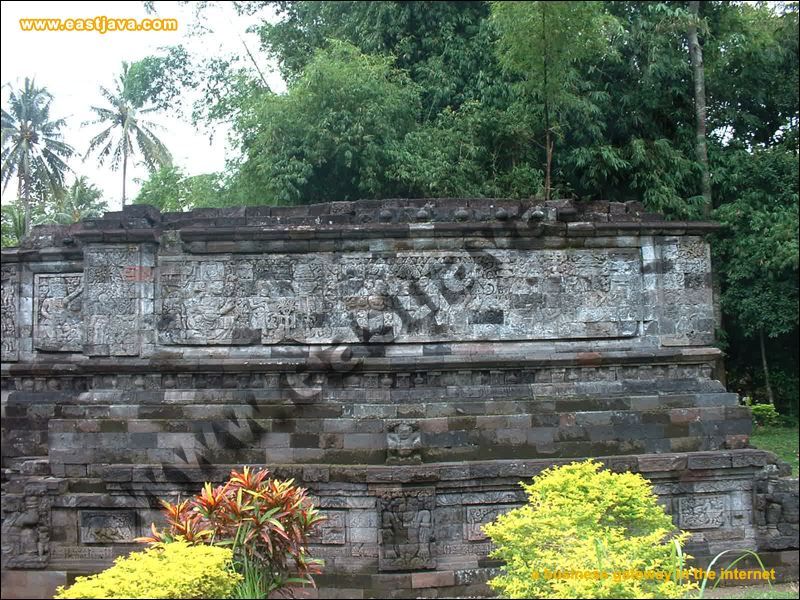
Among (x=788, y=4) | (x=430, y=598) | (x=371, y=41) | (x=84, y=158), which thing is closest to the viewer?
(x=430, y=598)

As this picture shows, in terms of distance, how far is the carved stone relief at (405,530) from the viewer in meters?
7.95

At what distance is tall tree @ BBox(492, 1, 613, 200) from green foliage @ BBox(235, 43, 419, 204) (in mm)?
3570

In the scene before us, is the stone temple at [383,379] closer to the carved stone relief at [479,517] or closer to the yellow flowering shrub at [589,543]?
the carved stone relief at [479,517]

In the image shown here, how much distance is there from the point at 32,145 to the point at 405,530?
15561 millimetres

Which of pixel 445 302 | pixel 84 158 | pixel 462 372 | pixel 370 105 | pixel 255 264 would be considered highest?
pixel 84 158

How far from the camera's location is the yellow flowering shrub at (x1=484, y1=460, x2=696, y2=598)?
18.2ft

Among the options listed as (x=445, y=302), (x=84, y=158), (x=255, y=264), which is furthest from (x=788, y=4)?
(x=84, y=158)

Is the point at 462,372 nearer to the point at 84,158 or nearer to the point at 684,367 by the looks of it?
the point at 684,367

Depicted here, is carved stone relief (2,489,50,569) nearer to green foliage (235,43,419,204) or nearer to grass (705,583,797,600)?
grass (705,583,797,600)

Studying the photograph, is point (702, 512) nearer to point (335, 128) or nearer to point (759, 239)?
point (759, 239)

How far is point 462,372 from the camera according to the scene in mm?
8781

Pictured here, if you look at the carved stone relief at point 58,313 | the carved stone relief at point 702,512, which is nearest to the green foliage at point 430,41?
the carved stone relief at point 58,313

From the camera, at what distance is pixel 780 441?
11.7 metres

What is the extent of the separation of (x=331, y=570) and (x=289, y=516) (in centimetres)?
209
